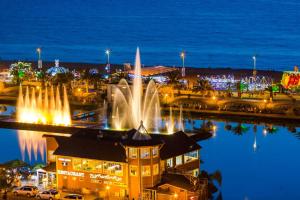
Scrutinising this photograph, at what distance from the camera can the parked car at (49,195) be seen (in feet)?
78.2

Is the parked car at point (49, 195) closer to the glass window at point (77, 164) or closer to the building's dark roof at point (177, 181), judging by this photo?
the glass window at point (77, 164)

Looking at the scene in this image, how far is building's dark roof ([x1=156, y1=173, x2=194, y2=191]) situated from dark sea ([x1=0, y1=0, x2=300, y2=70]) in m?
52.0

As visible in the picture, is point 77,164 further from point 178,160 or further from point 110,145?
point 178,160

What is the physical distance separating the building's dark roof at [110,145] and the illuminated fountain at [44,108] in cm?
1309

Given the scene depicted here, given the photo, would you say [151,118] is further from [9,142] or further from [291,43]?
[291,43]

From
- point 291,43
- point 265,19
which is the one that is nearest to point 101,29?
point 265,19

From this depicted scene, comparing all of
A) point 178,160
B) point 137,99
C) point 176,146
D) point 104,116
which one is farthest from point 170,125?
point 178,160

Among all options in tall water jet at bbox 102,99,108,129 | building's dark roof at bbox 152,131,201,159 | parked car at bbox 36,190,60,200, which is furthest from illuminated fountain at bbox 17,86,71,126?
parked car at bbox 36,190,60,200

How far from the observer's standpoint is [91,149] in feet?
80.6

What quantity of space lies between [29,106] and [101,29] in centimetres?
8882

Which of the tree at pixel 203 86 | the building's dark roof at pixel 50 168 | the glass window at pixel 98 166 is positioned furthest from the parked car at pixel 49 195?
the tree at pixel 203 86

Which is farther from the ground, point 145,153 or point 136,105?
point 136,105

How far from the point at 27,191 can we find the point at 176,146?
616 cm

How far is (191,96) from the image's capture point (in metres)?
49.8
